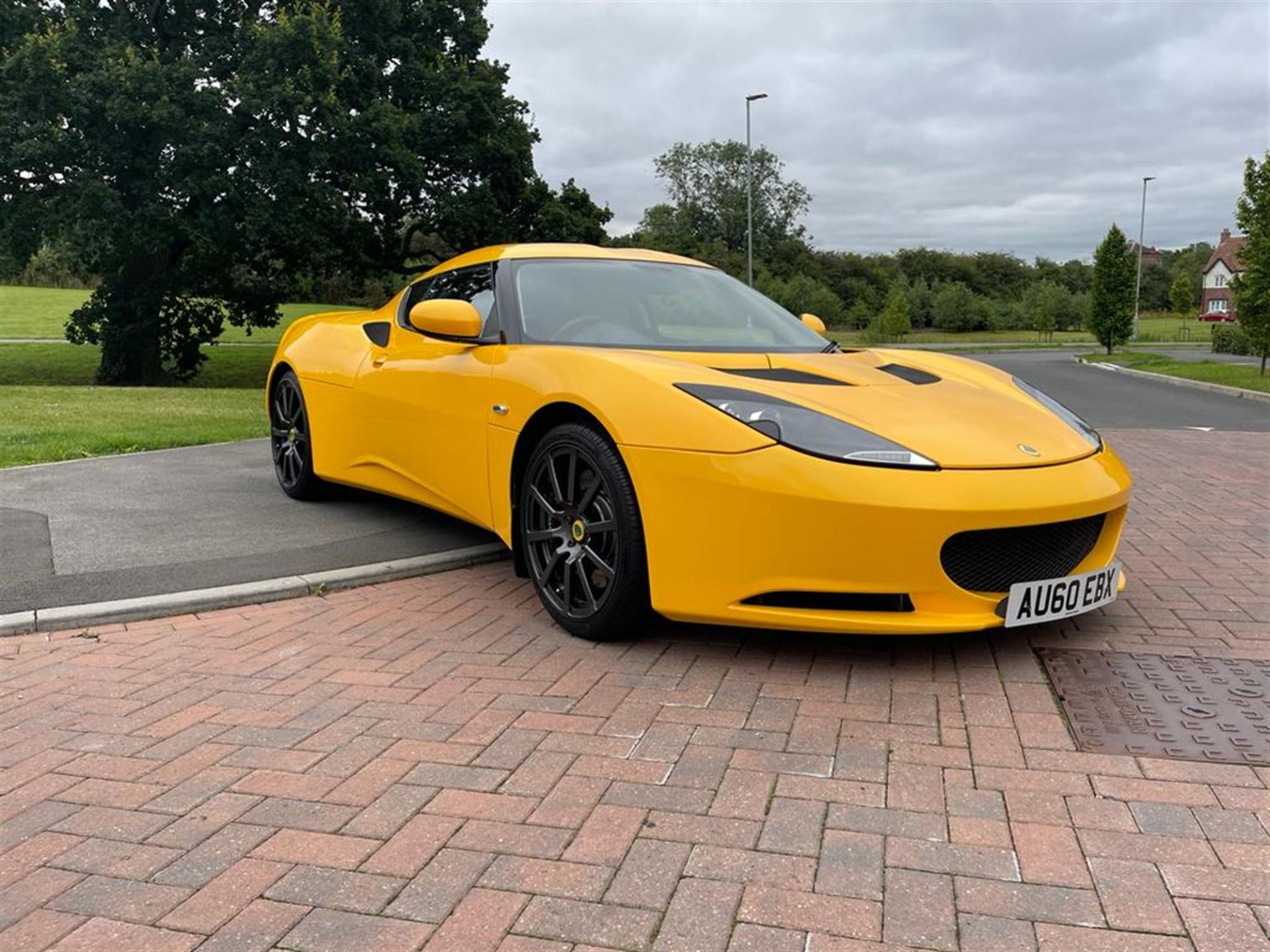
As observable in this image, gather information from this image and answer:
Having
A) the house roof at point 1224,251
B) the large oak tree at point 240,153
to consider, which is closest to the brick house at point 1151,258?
the house roof at point 1224,251

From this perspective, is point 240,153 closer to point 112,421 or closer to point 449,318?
point 112,421

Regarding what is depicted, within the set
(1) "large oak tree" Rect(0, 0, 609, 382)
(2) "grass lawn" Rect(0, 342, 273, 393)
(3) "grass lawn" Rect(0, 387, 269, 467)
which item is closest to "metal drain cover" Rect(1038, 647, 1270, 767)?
(3) "grass lawn" Rect(0, 387, 269, 467)

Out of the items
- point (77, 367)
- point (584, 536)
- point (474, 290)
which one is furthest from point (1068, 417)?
point (77, 367)

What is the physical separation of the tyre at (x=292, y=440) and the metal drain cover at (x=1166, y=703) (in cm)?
424

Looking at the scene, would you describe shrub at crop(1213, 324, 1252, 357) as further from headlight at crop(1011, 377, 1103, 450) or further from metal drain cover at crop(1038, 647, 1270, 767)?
metal drain cover at crop(1038, 647, 1270, 767)

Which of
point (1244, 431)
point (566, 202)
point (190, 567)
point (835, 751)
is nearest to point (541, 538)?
point (835, 751)

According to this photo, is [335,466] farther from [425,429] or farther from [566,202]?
[566,202]

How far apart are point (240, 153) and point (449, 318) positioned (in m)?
17.0

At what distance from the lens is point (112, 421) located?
10.2m

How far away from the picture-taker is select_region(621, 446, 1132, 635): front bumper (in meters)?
2.93

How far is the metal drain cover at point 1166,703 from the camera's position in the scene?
2.63 meters

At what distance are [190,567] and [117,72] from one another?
1642 centimetres

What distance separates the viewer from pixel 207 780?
2.50 m

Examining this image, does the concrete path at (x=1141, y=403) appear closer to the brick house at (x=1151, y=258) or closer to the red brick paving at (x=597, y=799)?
the red brick paving at (x=597, y=799)
